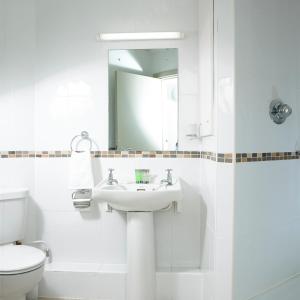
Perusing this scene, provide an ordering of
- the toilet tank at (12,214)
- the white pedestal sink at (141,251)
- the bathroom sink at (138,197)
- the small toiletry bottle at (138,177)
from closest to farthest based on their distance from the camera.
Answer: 1. the bathroom sink at (138,197)
2. the white pedestal sink at (141,251)
3. the toilet tank at (12,214)
4. the small toiletry bottle at (138,177)


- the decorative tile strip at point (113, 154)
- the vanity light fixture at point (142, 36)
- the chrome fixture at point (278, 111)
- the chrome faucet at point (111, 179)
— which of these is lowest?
the chrome faucet at point (111, 179)

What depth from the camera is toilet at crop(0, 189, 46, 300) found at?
57.1 inches

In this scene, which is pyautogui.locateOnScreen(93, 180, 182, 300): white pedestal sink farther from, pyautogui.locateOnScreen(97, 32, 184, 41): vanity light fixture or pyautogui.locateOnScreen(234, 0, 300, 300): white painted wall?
pyautogui.locateOnScreen(97, 32, 184, 41): vanity light fixture

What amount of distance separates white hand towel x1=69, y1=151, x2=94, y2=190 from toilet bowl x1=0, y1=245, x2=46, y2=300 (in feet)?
1.59

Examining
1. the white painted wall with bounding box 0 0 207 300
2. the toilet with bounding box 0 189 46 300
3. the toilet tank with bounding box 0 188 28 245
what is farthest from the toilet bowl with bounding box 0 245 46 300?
the white painted wall with bounding box 0 0 207 300

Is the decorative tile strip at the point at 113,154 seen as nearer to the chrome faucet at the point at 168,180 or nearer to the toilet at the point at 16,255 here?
the chrome faucet at the point at 168,180

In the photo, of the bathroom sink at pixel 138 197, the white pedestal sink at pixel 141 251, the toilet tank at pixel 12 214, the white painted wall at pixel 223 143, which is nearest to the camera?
the white painted wall at pixel 223 143

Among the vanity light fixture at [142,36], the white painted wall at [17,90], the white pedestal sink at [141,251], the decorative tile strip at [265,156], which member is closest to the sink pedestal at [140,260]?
the white pedestal sink at [141,251]

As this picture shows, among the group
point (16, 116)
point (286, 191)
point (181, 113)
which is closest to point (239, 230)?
point (286, 191)

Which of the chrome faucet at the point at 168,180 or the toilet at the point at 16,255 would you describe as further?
the chrome faucet at the point at 168,180

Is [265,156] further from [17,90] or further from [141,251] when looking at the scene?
[17,90]

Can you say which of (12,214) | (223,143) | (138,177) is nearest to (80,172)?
(138,177)

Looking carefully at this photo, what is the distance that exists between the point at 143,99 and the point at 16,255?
129cm

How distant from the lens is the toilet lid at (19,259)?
1.45 metres
